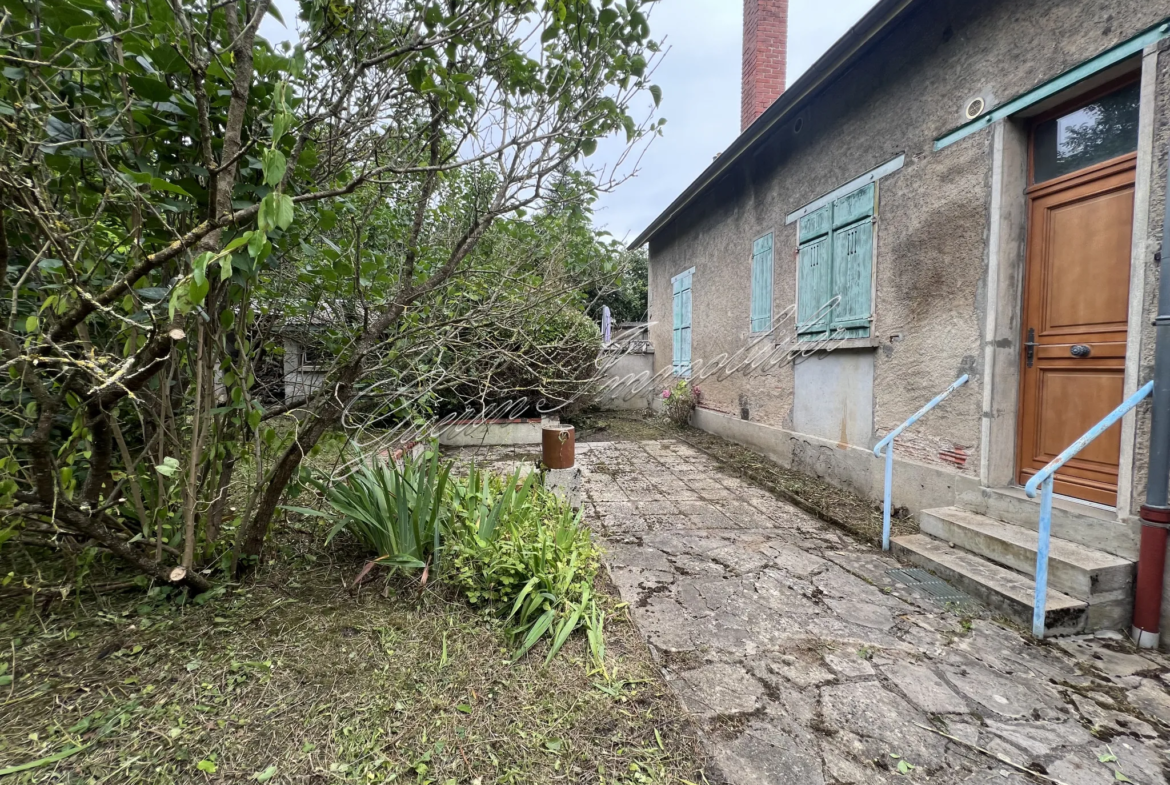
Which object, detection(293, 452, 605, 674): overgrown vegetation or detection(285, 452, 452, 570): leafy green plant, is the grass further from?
detection(285, 452, 452, 570): leafy green plant

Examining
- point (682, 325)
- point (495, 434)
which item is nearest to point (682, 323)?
point (682, 325)

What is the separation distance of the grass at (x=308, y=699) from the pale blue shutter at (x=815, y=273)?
3.71 meters

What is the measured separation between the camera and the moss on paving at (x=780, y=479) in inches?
140

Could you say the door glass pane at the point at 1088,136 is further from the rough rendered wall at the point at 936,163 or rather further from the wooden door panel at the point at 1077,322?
the rough rendered wall at the point at 936,163

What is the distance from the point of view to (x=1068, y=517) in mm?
2537

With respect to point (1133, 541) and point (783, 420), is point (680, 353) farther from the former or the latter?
→ point (1133, 541)

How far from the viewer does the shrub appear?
793 cm

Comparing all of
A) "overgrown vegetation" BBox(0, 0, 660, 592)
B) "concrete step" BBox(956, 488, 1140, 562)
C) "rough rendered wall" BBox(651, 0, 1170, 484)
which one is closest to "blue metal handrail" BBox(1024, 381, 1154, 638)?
"concrete step" BBox(956, 488, 1140, 562)

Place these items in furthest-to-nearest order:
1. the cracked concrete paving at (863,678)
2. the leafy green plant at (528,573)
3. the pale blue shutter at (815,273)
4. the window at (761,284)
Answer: the window at (761,284) < the pale blue shutter at (815,273) < the leafy green plant at (528,573) < the cracked concrete paving at (863,678)

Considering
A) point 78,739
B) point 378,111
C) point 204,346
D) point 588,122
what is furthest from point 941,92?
point 78,739

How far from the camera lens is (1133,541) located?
88.9 inches

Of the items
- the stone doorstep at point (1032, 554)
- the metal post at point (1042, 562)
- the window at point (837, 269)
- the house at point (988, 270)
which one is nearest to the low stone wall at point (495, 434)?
the house at point (988, 270)

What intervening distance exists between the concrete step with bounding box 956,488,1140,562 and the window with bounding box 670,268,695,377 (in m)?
5.32

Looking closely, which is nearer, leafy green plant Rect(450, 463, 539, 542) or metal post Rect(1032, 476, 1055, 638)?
metal post Rect(1032, 476, 1055, 638)
